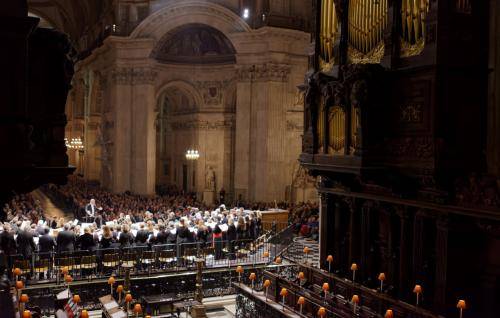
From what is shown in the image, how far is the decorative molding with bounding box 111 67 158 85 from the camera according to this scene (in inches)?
1523

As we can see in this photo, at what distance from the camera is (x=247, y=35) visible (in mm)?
36625

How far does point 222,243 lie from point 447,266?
1225cm

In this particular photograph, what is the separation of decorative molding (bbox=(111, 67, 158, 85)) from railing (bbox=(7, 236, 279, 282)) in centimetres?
1921

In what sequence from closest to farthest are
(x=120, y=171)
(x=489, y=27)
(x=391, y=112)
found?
(x=489, y=27) → (x=391, y=112) → (x=120, y=171)

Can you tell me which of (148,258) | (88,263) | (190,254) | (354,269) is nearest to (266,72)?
(190,254)

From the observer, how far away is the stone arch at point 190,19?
36938mm

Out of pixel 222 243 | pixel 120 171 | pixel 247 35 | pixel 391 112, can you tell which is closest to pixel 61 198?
pixel 120 171

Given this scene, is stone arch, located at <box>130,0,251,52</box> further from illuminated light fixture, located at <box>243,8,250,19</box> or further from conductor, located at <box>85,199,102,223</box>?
conductor, located at <box>85,199,102,223</box>

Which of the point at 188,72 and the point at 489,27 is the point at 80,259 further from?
the point at 188,72

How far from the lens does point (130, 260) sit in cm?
1975

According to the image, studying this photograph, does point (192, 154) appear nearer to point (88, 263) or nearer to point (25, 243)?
point (88, 263)

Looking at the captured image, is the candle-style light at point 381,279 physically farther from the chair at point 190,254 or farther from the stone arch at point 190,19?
the stone arch at point 190,19

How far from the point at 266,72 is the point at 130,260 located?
65.9 feet

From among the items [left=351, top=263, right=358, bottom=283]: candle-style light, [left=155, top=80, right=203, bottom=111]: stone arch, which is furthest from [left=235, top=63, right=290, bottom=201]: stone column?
[left=351, top=263, right=358, bottom=283]: candle-style light
